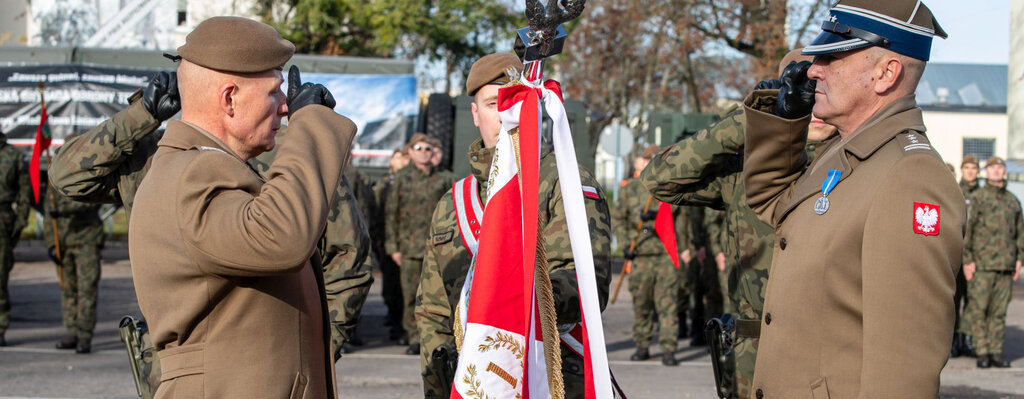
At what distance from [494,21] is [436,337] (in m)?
23.3

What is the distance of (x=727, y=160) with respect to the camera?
4.25m

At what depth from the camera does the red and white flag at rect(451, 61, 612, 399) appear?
295cm

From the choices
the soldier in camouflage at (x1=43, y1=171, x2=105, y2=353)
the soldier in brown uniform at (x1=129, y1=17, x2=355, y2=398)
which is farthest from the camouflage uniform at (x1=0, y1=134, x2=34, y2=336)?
the soldier in brown uniform at (x1=129, y1=17, x2=355, y2=398)

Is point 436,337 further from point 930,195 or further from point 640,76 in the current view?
point 640,76

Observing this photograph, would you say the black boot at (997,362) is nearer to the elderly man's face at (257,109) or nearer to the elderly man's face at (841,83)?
the elderly man's face at (841,83)

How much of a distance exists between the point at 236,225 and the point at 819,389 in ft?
5.25

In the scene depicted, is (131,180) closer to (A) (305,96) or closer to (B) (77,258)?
(A) (305,96)

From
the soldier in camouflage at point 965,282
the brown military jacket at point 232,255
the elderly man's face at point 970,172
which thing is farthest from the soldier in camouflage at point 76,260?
the elderly man's face at point 970,172

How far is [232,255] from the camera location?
7.82 ft

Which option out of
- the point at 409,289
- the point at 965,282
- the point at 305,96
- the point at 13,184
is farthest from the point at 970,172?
the point at 13,184

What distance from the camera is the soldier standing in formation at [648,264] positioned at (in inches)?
396

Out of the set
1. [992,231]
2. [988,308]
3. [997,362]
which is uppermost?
[992,231]

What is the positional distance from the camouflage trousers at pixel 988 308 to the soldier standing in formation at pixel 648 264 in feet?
9.87

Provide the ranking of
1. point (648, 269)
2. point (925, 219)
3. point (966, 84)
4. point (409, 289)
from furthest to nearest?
point (966, 84) < point (409, 289) < point (648, 269) < point (925, 219)
